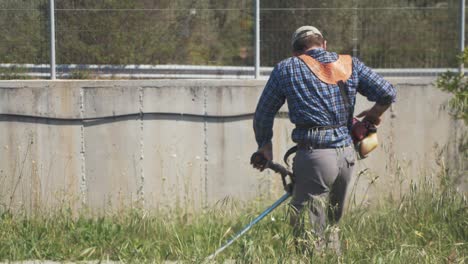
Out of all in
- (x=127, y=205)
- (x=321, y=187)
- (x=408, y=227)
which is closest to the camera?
(x=321, y=187)

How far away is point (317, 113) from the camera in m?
5.71

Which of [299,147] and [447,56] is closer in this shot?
[299,147]

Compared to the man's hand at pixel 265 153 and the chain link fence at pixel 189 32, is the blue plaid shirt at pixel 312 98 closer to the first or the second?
the man's hand at pixel 265 153

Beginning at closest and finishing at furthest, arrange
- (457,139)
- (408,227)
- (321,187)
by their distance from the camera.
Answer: (321,187) < (408,227) < (457,139)

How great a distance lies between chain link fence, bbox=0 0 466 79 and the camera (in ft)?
26.8

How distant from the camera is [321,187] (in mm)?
5734

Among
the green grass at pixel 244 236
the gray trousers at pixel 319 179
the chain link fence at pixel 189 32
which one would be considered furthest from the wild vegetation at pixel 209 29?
the gray trousers at pixel 319 179

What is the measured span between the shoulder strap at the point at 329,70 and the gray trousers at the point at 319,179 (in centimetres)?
48

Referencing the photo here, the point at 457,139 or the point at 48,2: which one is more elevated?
the point at 48,2

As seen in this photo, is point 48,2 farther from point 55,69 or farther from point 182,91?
point 182,91

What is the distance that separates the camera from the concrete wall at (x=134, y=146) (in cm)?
765

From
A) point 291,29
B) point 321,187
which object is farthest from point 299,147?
point 291,29

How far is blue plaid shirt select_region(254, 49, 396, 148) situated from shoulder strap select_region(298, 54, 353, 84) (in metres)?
0.03

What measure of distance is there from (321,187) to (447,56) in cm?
354
